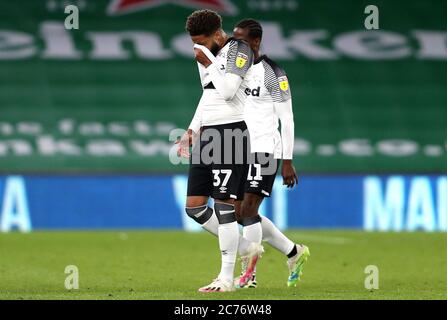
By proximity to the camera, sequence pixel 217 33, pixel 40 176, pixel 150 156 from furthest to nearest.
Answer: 1. pixel 150 156
2. pixel 40 176
3. pixel 217 33

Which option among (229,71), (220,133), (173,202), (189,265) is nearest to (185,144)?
(220,133)

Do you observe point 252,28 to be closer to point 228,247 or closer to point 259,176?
point 259,176

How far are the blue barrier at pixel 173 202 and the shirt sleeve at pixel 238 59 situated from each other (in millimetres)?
8790

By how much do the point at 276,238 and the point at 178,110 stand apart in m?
10.6

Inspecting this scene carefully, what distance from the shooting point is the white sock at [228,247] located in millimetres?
8211

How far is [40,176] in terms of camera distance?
16.9 m

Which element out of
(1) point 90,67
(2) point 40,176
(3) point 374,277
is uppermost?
(1) point 90,67

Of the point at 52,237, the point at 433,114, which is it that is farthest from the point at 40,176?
the point at 433,114

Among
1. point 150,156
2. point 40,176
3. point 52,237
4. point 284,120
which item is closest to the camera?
point 284,120

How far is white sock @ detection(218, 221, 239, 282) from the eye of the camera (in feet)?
26.9

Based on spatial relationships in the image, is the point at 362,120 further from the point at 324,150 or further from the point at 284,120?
the point at 284,120

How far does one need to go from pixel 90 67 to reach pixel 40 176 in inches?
144

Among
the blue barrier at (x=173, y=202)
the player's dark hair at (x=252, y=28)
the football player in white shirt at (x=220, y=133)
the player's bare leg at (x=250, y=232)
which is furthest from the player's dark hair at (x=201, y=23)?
the blue barrier at (x=173, y=202)

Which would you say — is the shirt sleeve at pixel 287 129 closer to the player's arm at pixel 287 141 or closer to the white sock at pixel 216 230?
the player's arm at pixel 287 141
